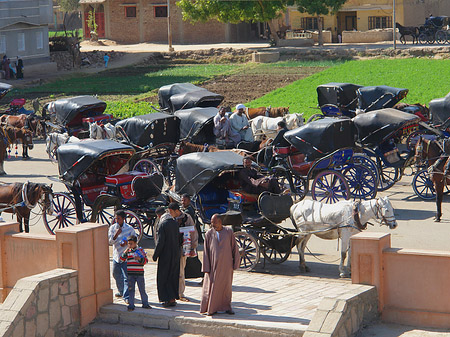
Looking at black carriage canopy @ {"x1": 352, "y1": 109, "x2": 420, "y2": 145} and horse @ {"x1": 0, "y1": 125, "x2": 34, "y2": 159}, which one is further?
horse @ {"x1": 0, "y1": 125, "x2": 34, "y2": 159}

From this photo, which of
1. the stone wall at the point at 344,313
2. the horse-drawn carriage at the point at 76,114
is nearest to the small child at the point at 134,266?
the stone wall at the point at 344,313

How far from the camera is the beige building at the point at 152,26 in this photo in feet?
198

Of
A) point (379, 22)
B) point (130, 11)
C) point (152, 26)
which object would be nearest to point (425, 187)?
point (379, 22)

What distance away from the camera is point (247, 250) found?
13969 mm

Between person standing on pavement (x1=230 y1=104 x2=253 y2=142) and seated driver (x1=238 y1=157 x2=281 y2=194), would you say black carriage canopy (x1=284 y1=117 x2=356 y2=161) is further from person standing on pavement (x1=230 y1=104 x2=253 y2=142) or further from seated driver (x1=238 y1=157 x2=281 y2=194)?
person standing on pavement (x1=230 y1=104 x2=253 y2=142)

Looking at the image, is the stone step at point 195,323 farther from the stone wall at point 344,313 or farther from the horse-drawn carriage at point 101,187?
the horse-drawn carriage at point 101,187

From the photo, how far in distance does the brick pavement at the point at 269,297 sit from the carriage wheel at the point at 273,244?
1.62ft

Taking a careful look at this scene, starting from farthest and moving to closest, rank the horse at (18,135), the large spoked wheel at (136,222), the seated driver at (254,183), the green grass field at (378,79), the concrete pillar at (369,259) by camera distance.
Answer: the green grass field at (378,79) → the horse at (18,135) → the large spoked wheel at (136,222) → the seated driver at (254,183) → the concrete pillar at (369,259)

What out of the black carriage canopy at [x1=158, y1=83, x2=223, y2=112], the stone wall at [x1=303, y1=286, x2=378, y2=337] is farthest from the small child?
the black carriage canopy at [x1=158, y1=83, x2=223, y2=112]

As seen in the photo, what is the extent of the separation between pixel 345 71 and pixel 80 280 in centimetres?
3180

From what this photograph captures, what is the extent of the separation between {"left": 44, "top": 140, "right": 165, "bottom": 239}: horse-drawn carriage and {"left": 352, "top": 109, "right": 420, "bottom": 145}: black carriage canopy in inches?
207

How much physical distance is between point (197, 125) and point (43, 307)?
35.2 ft

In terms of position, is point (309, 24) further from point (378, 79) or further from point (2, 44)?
point (378, 79)

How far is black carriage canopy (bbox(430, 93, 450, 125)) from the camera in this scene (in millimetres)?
22062
